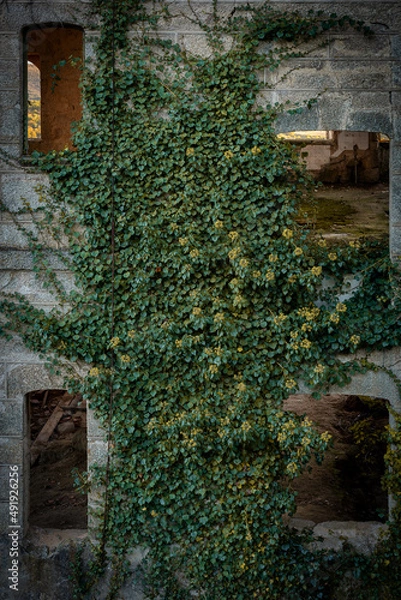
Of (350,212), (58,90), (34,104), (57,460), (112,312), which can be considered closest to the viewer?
(112,312)

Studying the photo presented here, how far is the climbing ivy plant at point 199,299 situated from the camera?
620cm

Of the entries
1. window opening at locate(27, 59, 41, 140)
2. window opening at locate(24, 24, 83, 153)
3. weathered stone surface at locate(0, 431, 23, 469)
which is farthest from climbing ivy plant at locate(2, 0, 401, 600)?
window opening at locate(27, 59, 41, 140)

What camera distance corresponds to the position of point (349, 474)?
8969mm

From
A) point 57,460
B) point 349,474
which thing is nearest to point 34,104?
point 57,460

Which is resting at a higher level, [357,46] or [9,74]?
[357,46]

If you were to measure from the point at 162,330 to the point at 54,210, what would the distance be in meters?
1.99

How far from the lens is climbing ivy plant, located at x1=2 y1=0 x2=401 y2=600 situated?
620 cm

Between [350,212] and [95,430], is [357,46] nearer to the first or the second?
[350,212]

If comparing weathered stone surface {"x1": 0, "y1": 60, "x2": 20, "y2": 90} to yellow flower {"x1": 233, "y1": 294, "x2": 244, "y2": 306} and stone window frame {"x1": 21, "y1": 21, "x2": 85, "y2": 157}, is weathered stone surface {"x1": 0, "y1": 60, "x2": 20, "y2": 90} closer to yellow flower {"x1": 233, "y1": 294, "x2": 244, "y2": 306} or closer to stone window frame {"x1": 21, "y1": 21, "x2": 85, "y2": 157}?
stone window frame {"x1": 21, "y1": 21, "x2": 85, "y2": 157}

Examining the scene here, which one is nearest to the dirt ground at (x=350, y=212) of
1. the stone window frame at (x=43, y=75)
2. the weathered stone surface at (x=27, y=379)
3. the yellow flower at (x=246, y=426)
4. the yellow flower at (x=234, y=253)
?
the yellow flower at (x=234, y=253)

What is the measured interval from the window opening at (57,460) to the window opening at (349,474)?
3.43 metres

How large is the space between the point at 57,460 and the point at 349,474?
16.7ft

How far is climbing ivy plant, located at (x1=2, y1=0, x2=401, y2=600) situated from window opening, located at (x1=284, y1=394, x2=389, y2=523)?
159 centimetres

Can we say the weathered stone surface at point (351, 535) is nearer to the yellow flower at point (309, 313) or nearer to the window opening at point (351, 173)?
the yellow flower at point (309, 313)
